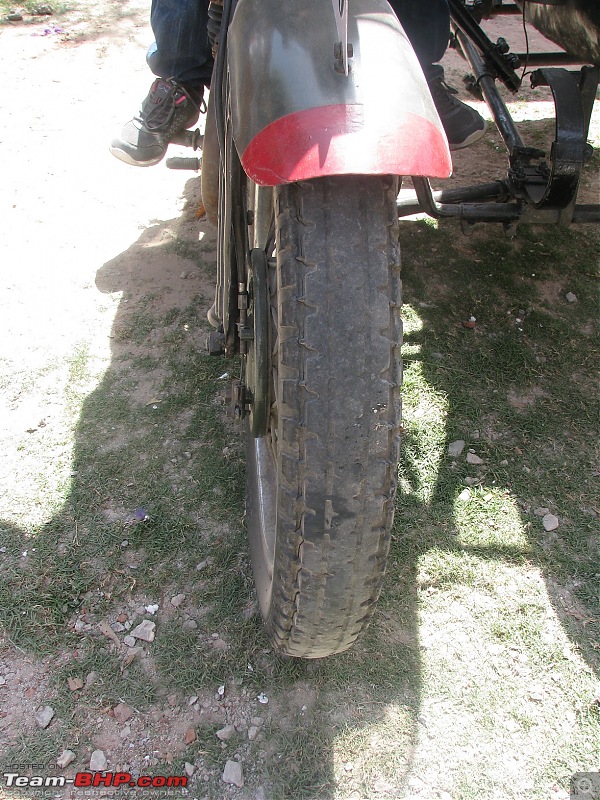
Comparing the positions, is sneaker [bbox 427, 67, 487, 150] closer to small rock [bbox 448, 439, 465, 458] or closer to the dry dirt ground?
the dry dirt ground

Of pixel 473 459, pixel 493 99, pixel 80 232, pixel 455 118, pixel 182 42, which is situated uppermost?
pixel 182 42

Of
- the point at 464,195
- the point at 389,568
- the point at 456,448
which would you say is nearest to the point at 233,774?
the point at 389,568

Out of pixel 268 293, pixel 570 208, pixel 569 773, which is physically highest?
pixel 268 293

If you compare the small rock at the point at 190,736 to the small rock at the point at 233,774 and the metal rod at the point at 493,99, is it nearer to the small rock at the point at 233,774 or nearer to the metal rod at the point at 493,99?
the small rock at the point at 233,774

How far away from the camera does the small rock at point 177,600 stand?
2080 mm

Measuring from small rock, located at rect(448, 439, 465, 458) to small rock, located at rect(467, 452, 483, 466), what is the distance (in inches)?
1.5

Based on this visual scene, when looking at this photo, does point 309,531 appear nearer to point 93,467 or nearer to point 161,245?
point 93,467

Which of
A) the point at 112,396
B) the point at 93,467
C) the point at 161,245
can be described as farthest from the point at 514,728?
the point at 161,245


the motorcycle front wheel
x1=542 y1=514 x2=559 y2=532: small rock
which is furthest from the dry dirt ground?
x1=542 y1=514 x2=559 y2=532: small rock

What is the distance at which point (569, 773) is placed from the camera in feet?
5.61

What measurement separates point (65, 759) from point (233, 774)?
0.44 m

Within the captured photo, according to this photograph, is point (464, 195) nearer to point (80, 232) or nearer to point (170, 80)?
point (170, 80)

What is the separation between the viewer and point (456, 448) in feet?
8.46

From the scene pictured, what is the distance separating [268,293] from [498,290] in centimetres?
205
